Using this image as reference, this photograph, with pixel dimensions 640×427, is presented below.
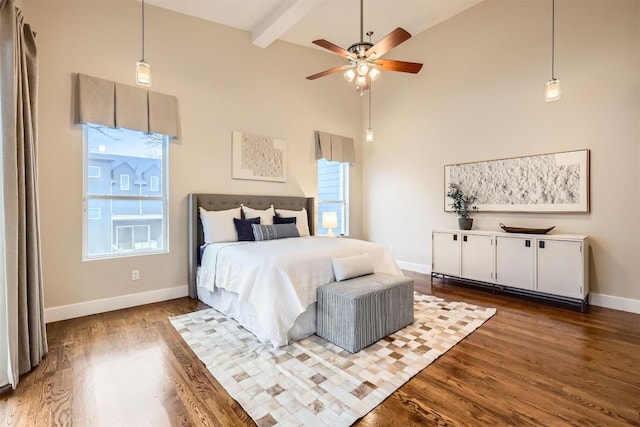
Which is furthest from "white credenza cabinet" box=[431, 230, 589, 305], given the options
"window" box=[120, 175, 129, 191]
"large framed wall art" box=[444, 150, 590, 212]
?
"window" box=[120, 175, 129, 191]

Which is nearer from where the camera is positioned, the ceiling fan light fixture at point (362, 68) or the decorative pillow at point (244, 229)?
the ceiling fan light fixture at point (362, 68)

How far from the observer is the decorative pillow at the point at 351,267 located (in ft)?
8.97

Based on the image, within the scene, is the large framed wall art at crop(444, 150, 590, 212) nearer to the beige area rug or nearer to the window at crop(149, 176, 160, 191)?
the beige area rug

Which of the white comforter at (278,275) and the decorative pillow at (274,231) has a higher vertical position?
the decorative pillow at (274,231)

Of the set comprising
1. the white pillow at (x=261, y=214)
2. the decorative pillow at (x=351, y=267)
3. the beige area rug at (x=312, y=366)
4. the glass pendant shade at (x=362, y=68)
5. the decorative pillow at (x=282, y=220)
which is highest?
the glass pendant shade at (x=362, y=68)

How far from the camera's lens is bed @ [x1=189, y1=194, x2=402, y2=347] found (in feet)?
8.04

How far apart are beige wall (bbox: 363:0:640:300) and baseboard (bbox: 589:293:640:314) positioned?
0.07 metres

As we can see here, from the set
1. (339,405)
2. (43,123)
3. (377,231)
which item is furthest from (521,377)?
(43,123)

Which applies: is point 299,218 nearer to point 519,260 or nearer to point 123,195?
point 123,195

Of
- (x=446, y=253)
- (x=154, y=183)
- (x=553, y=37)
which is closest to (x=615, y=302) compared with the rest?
(x=446, y=253)

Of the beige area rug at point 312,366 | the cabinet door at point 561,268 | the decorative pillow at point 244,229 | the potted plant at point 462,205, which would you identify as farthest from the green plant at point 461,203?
the decorative pillow at point 244,229

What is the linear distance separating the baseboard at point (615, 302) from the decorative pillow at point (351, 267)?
109 inches

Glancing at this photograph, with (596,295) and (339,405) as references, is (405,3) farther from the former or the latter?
(339,405)

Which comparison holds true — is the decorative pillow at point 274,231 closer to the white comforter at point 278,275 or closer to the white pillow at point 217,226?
the white pillow at point 217,226
